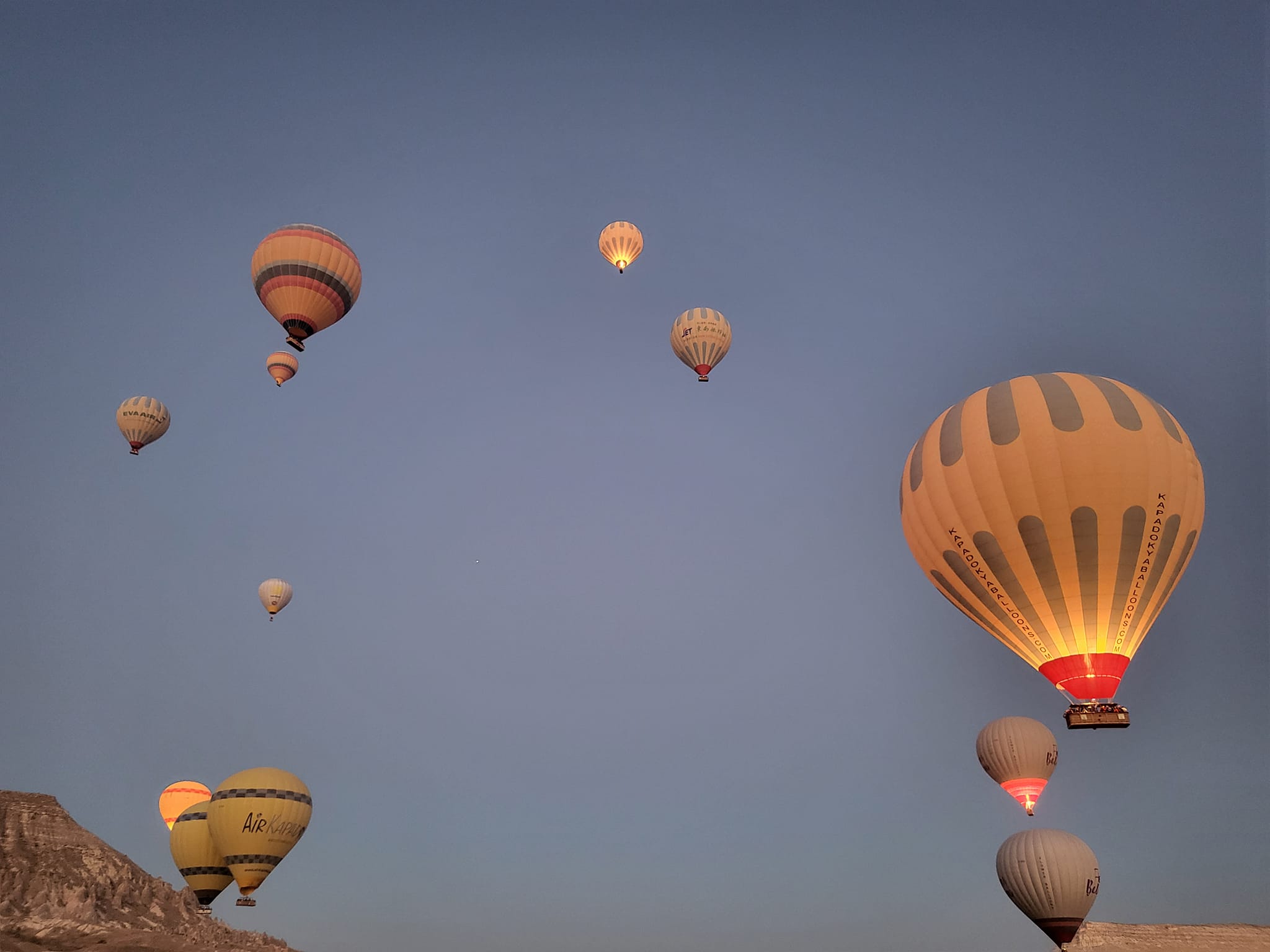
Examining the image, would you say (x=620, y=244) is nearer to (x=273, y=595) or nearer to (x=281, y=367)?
(x=281, y=367)

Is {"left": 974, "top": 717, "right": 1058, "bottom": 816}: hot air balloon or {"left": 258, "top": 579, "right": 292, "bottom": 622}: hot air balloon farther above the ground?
{"left": 258, "top": 579, "right": 292, "bottom": 622}: hot air balloon

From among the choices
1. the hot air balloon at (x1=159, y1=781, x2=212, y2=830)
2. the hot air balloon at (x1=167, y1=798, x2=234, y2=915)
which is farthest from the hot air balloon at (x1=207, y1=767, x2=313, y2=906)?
the hot air balloon at (x1=159, y1=781, x2=212, y2=830)

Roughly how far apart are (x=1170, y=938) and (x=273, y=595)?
4946cm

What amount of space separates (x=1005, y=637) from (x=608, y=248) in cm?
2299

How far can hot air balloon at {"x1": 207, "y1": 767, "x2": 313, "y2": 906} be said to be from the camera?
29250 mm

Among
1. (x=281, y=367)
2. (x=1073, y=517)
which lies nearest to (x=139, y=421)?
(x=281, y=367)

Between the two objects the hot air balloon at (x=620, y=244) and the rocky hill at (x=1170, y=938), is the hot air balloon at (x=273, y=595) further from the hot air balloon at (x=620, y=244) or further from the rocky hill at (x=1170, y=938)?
the rocky hill at (x=1170, y=938)

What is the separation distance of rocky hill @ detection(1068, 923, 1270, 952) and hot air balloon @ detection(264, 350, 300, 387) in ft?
152

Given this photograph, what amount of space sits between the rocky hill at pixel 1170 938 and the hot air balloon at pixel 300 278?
4595 cm

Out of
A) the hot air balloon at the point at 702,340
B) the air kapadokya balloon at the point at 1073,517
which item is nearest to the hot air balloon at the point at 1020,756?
the air kapadokya balloon at the point at 1073,517

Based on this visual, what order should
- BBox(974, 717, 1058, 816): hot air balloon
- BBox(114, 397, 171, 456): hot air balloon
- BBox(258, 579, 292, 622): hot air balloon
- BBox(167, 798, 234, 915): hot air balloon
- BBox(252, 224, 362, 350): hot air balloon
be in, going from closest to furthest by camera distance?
1. BBox(252, 224, 362, 350): hot air balloon
2. BBox(167, 798, 234, 915): hot air balloon
3. BBox(974, 717, 1058, 816): hot air balloon
4. BBox(114, 397, 171, 456): hot air balloon
5. BBox(258, 579, 292, 622): hot air balloon

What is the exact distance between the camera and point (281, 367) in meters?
36.4

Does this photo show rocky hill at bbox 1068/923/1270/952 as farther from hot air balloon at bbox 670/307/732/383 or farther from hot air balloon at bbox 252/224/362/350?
hot air balloon at bbox 252/224/362/350

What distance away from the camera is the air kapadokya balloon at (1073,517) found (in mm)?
20031
